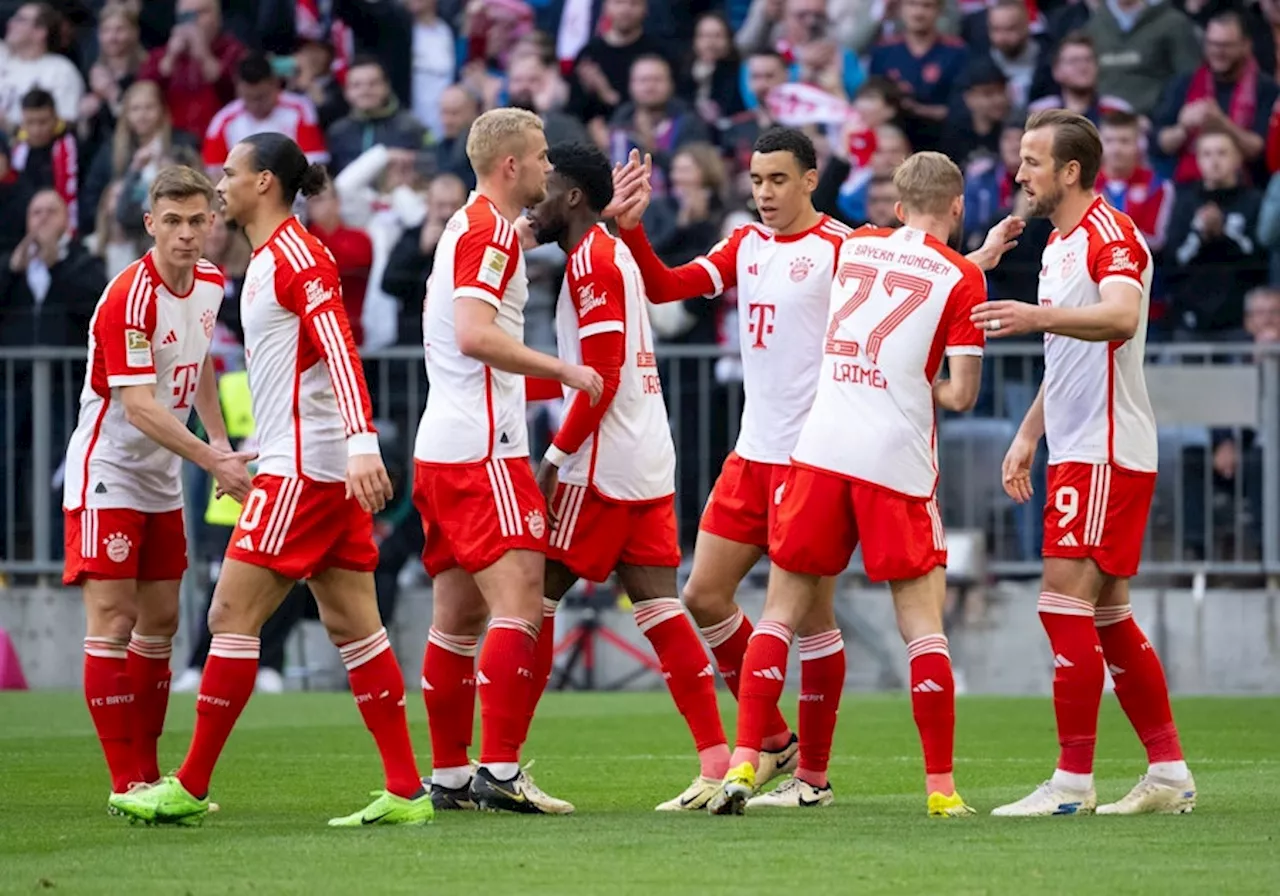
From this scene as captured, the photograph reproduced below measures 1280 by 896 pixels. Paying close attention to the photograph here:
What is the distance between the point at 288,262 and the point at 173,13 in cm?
1400

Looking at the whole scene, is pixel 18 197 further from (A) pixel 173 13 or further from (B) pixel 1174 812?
(B) pixel 1174 812

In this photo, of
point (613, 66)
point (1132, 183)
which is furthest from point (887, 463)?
point (613, 66)

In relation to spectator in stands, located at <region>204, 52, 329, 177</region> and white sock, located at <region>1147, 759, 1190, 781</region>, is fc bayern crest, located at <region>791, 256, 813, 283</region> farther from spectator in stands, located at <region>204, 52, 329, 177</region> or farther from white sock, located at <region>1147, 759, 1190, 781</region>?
spectator in stands, located at <region>204, 52, 329, 177</region>

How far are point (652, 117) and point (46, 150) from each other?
16.7ft

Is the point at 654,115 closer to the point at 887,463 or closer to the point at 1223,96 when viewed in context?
the point at 1223,96

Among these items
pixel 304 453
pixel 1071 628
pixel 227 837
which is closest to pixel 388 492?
pixel 304 453

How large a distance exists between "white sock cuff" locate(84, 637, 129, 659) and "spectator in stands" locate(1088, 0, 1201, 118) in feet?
35.7

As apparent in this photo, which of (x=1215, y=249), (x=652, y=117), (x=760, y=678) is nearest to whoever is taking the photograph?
(x=760, y=678)

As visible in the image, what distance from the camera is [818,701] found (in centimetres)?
885

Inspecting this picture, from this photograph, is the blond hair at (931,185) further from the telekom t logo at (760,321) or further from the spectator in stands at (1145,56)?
the spectator in stands at (1145,56)

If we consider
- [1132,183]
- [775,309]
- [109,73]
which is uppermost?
[109,73]

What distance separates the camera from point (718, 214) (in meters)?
16.6

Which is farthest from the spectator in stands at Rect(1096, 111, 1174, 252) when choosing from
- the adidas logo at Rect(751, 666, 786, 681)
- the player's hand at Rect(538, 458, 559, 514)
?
the adidas logo at Rect(751, 666, 786, 681)

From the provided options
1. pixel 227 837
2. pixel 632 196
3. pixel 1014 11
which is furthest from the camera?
pixel 1014 11
